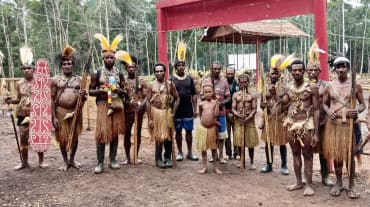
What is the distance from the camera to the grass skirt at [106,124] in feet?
16.9

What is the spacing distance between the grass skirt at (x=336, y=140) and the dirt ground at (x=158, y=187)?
0.50 metres

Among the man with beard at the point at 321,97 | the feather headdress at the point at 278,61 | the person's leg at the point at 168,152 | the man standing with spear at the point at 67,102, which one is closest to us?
the man with beard at the point at 321,97

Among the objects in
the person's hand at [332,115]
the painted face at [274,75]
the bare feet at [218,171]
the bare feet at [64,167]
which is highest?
the painted face at [274,75]

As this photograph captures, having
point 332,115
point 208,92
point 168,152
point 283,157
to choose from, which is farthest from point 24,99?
point 332,115

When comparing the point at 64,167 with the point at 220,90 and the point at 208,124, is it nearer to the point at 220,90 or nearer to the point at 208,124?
the point at 208,124

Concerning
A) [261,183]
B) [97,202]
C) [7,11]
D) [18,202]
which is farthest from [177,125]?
[7,11]

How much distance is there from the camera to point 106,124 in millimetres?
5168

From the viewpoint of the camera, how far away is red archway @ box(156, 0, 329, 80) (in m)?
5.12

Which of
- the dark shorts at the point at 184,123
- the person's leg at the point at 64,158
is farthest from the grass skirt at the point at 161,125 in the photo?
the person's leg at the point at 64,158

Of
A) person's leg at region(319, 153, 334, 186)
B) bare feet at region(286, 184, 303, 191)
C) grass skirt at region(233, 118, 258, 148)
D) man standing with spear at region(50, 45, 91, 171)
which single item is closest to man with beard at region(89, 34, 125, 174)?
man standing with spear at region(50, 45, 91, 171)

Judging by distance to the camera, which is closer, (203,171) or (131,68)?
(203,171)

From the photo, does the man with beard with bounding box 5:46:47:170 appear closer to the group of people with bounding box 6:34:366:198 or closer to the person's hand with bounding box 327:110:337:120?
the group of people with bounding box 6:34:366:198

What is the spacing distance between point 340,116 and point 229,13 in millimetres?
2924

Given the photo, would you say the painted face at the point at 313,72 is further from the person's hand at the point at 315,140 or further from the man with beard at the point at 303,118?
the person's hand at the point at 315,140
